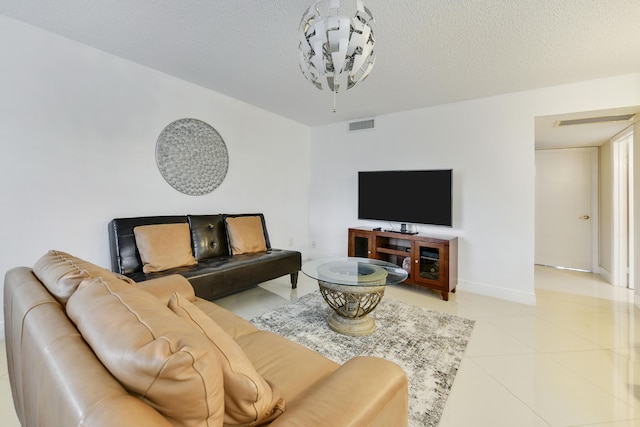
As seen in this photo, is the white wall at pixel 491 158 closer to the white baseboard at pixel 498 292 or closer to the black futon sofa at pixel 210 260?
the white baseboard at pixel 498 292

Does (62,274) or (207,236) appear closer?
(62,274)

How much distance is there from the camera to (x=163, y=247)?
8.46 ft

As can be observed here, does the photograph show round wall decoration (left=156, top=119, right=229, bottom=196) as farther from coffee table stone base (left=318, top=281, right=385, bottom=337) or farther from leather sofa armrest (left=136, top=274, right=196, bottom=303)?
coffee table stone base (left=318, top=281, right=385, bottom=337)

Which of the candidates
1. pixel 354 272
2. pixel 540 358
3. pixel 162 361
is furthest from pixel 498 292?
pixel 162 361

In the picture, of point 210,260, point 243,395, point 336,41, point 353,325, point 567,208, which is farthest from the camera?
point 567,208

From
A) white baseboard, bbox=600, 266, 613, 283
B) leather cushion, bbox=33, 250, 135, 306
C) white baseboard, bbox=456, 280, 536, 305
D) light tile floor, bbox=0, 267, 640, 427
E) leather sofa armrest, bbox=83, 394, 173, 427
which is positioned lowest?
light tile floor, bbox=0, 267, 640, 427

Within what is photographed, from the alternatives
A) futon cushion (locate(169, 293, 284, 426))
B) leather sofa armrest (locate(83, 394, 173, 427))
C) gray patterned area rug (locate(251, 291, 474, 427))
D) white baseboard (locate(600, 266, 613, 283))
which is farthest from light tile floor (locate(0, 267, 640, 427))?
leather sofa armrest (locate(83, 394, 173, 427))

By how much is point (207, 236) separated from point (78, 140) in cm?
140

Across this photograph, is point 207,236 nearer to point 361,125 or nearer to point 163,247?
point 163,247

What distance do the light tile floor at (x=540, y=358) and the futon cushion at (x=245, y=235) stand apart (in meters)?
0.52

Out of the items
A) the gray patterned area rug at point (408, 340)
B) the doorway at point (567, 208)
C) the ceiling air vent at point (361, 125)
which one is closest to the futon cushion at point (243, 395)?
the gray patterned area rug at point (408, 340)

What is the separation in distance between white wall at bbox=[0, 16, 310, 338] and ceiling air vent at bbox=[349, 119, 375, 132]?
1.94 m

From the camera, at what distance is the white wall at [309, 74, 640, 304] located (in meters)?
2.93

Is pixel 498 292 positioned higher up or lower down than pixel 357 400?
lower down
